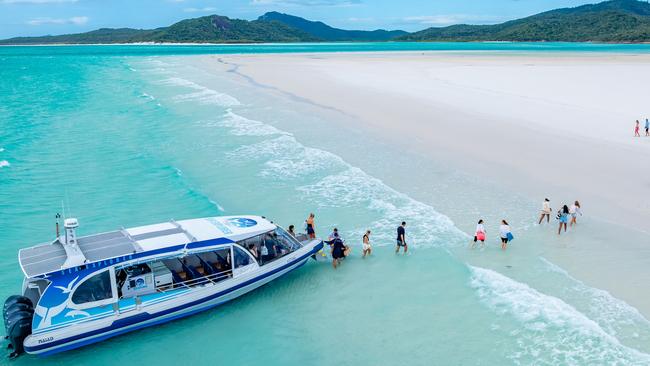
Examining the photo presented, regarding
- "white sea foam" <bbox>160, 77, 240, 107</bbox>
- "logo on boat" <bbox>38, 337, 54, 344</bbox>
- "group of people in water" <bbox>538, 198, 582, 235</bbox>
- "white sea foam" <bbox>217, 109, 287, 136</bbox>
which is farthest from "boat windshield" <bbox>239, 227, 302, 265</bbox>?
"white sea foam" <bbox>160, 77, 240, 107</bbox>

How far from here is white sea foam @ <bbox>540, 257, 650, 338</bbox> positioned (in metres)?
12.5

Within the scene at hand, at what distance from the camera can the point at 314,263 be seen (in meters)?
16.9

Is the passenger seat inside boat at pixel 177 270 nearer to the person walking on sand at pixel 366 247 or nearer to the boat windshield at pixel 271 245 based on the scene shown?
the boat windshield at pixel 271 245

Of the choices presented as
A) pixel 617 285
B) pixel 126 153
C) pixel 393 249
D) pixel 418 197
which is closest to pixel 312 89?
pixel 126 153

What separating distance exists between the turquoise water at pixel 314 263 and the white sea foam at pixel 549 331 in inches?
1.7

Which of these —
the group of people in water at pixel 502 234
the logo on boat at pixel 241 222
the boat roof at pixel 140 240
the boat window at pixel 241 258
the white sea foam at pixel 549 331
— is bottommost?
the white sea foam at pixel 549 331

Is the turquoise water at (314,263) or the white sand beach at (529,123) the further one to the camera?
the white sand beach at (529,123)

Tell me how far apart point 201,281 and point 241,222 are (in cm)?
224

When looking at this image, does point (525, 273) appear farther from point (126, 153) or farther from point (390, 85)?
point (390, 85)

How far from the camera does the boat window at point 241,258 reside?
14.4 metres

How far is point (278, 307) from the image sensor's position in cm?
1429

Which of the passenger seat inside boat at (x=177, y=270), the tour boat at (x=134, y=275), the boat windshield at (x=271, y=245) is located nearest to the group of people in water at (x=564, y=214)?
the tour boat at (x=134, y=275)

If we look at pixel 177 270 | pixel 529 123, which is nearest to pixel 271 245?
pixel 177 270

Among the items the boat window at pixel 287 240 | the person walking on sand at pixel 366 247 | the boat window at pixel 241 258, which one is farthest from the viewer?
the person walking on sand at pixel 366 247
